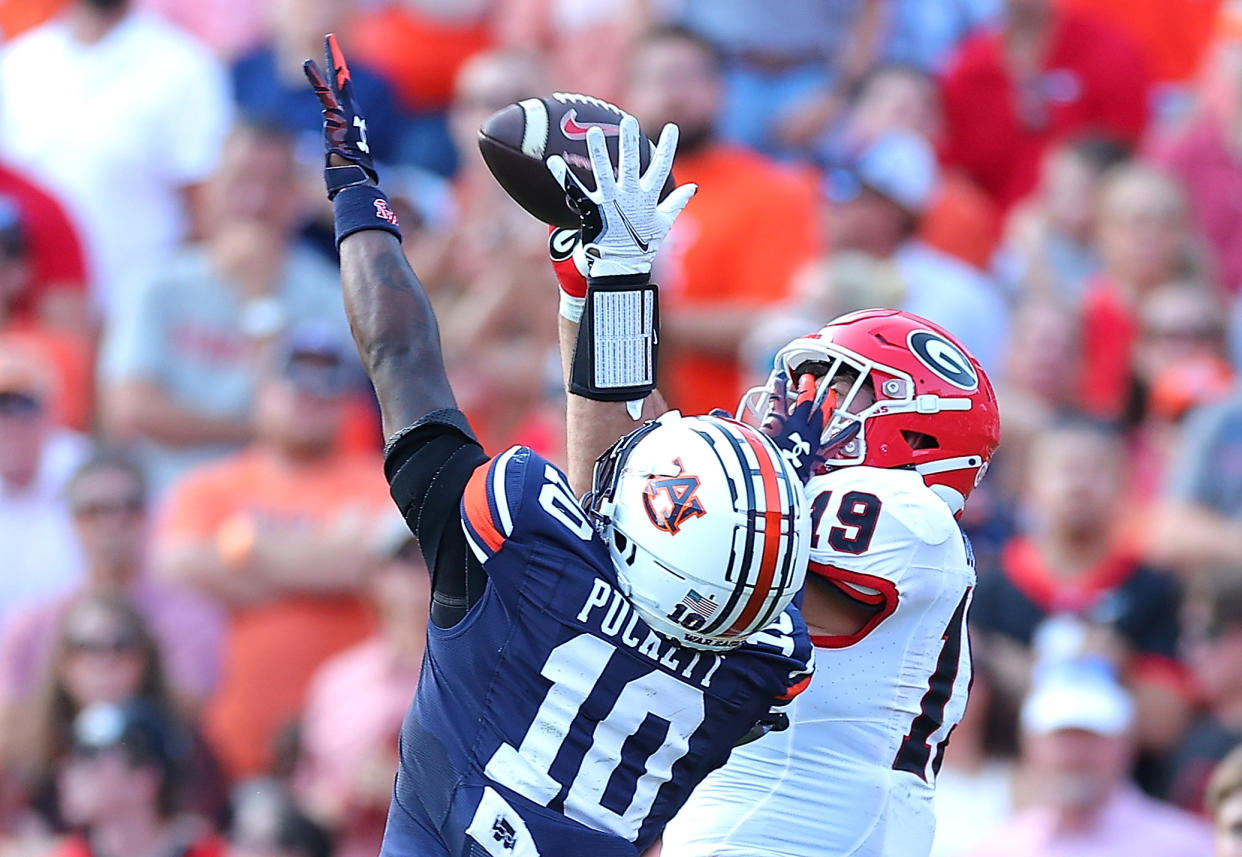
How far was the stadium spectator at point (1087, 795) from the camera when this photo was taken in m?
7.93

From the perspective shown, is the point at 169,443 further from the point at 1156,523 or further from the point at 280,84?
the point at 1156,523

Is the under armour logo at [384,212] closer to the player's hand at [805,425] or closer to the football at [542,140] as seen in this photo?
the football at [542,140]

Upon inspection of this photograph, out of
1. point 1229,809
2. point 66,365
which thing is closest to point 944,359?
point 1229,809

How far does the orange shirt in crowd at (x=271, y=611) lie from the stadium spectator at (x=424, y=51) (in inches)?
101

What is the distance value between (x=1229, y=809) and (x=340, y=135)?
3.68 metres

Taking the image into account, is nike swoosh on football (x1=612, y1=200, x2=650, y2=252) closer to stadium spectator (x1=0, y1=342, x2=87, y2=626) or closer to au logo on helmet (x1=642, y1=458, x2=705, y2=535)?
au logo on helmet (x1=642, y1=458, x2=705, y2=535)

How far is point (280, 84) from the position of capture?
38.7ft

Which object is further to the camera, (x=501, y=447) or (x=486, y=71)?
(x=486, y=71)

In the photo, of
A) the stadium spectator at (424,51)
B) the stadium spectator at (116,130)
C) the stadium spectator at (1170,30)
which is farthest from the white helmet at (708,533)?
the stadium spectator at (1170,30)

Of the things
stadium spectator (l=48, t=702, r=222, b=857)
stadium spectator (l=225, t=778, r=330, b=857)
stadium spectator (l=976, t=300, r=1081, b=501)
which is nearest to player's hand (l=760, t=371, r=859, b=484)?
stadium spectator (l=225, t=778, r=330, b=857)

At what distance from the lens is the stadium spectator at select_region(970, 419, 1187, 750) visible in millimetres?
8609

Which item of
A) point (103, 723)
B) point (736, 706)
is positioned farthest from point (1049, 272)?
point (736, 706)

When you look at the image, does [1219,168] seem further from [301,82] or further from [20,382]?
[20,382]

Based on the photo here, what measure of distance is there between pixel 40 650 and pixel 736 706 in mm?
5549
